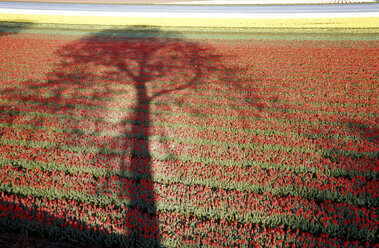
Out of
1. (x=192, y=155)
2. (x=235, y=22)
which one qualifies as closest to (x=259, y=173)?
(x=192, y=155)

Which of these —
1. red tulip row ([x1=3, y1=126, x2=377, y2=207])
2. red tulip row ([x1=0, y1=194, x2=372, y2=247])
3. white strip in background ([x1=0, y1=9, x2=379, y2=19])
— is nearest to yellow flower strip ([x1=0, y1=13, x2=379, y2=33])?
white strip in background ([x1=0, y1=9, x2=379, y2=19])

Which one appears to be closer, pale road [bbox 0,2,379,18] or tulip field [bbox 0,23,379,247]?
tulip field [bbox 0,23,379,247]

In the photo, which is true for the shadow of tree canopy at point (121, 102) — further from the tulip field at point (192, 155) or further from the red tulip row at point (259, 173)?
the red tulip row at point (259, 173)

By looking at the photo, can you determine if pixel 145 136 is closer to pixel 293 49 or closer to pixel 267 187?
pixel 267 187

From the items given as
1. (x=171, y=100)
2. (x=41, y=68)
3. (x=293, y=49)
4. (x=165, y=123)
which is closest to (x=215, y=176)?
(x=165, y=123)

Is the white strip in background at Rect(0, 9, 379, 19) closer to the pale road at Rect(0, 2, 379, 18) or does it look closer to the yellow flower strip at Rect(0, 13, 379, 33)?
the pale road at Rect(0, 2, 379, 18)

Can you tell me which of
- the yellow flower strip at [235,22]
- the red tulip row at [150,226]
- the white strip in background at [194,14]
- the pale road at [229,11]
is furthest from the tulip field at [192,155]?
the pale road at [229,11]
